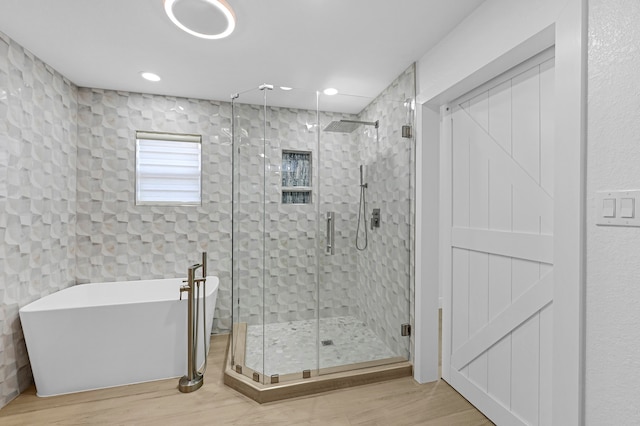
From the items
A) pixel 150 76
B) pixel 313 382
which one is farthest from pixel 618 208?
pixel 150 76

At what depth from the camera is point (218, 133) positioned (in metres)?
3.17

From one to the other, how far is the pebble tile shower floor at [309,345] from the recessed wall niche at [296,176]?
3.07 feet

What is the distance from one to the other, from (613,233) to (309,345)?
74.9 inches

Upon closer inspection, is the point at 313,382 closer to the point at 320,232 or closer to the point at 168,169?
the point at 320,232

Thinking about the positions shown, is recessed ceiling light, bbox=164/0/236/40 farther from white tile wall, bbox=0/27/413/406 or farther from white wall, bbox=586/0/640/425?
white wall, bbox=586/0/640/425

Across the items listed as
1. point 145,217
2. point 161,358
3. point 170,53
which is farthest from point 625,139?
point 145,217

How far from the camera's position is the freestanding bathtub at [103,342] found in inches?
81.0

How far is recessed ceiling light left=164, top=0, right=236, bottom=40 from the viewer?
1666 millimetres

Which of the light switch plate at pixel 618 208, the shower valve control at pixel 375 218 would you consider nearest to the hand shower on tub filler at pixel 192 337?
the shower valve control at pixel 375 218

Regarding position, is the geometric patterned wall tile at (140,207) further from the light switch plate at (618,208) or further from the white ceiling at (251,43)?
the light switch plate at (618,208)

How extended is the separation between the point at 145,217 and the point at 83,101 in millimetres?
1213

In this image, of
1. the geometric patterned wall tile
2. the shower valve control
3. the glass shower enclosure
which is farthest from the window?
the shower valve control

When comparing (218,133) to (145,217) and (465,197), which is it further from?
(465,197)

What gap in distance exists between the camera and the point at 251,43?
211 cm
